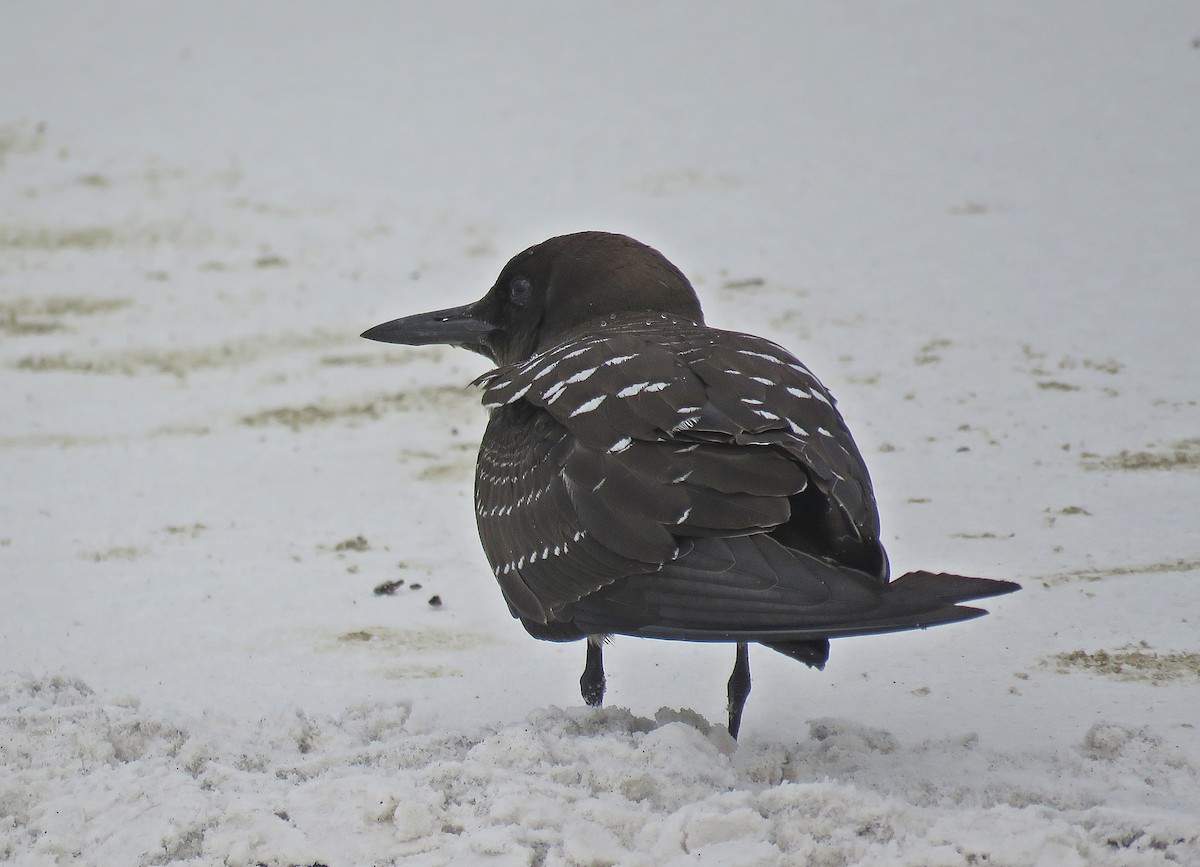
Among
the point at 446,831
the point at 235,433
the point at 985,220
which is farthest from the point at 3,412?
the point at 985,220

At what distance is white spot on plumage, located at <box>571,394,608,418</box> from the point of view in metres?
3.24

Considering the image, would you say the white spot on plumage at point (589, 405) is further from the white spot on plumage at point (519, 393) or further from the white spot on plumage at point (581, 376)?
the white spot on plumage at point (519, 393)

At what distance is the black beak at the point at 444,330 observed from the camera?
4.38 metres

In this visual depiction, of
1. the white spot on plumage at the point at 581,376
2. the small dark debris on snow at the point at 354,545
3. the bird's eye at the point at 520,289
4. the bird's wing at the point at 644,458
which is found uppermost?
the bird's eye at the point at 520,289

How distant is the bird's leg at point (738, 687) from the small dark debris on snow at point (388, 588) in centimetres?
147

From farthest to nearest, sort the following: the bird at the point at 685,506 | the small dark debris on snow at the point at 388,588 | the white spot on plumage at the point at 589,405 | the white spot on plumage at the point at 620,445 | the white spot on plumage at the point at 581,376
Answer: the small dark debris on snow at the point at 388,588 < the white spot on plumage at the point at 581,376 < the white spot on plumage at the point at 589,405 < the white spot on plumage at the point at 620,445 < the bird at the point at 685,506

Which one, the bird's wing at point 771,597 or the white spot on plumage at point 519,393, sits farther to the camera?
the white spot on plumage at point 519,393

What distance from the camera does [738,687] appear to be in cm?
341

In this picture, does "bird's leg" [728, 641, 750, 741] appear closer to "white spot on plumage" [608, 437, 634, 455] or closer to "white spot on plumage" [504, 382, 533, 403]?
"white spot on plumage" [608, 437, 634, 455]

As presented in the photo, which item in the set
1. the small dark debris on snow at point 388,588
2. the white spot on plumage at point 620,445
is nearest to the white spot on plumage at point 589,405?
the white spot on plumage at point 620,445

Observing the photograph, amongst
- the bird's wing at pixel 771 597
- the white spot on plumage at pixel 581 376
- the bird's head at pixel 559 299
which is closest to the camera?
the bird's wing at pixel 771 597

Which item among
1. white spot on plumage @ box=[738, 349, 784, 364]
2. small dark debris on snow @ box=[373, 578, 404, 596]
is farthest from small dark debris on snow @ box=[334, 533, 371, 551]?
white spot on plumage @ box=[738, 349, 784, 364]

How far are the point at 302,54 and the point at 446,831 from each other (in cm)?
873

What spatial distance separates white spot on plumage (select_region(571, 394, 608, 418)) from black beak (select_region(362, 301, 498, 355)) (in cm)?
115
